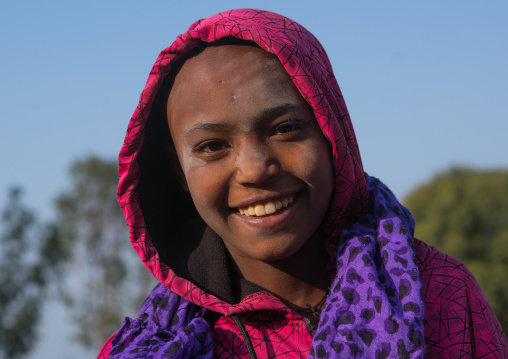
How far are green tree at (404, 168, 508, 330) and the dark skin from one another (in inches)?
724

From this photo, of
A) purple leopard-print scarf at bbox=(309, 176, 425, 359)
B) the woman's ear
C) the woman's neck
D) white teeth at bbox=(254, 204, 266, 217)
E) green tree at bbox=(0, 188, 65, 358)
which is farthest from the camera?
green tree at bbox=(0, 188, 65, 358)

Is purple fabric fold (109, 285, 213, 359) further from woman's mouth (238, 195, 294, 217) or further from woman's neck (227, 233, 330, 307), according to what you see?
woman's mouth (238, 195, 294, 217)

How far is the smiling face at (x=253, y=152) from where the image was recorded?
2.29 meters

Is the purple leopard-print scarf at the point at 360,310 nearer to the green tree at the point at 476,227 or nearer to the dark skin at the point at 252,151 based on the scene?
the dark skin at the point at 252,151

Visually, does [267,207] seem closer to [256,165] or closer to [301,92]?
[256,165]

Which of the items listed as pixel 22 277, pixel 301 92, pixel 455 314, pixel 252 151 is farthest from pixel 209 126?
pixel 22 277

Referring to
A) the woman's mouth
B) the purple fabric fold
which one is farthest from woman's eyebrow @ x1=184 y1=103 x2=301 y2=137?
the purple fabric fold

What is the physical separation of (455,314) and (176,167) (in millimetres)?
1244

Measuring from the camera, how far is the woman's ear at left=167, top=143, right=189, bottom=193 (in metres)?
2.76

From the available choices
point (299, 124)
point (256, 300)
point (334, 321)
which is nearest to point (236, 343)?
point (256, 300)

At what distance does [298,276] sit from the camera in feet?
8.35

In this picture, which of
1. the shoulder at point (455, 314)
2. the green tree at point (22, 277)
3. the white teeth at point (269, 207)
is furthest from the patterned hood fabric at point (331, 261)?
the green tree at point (22, 277)

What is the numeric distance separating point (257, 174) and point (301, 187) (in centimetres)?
20

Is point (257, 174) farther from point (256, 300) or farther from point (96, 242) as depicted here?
point (96, 242)
